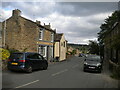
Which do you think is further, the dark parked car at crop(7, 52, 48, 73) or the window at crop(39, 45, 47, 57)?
the window at crop(39, 45, 47, 57)

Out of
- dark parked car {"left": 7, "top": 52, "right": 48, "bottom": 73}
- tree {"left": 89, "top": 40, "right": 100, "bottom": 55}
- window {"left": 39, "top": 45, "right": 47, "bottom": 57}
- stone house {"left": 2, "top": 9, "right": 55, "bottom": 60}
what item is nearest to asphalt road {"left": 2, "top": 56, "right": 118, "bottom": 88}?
dark parked car {"left": 7, "top": 52, "right": 48, "bottom": 73}

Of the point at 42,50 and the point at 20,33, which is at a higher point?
the point at 20,33

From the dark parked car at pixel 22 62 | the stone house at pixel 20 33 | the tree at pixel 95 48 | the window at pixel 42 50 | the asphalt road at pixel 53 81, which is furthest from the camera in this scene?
the tree at pixel 95 48

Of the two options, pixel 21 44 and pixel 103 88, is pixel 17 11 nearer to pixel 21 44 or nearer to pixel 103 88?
pixel 21 44

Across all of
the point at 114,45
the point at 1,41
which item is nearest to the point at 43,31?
the point at 1,41

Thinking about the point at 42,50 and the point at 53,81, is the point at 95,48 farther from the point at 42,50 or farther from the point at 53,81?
the point at 53,81

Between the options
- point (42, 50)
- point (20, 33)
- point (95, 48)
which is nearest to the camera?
point (20, 33)

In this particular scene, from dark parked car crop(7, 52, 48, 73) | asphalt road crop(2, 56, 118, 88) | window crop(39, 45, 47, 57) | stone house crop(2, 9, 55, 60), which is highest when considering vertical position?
stone house crop(2, 9, 55, 60)

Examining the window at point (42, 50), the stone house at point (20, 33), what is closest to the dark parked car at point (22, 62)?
the stone house at point (20, 33)

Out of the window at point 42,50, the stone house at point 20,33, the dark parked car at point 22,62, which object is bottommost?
the dark parked car at point 22,62

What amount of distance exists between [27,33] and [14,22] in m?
2.67

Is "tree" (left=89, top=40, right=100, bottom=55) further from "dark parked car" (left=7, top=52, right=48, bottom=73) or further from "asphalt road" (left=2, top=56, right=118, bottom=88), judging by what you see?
"dark parked car" (left=7, top=52, right=48, bottom=73)

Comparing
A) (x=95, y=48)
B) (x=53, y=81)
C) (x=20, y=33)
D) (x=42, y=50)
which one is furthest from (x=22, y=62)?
(x=95, y=48)

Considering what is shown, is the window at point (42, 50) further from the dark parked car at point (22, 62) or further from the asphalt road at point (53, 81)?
the asphalt road at point (53, 81)
